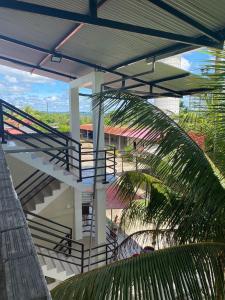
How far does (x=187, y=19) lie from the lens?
364 centimetres

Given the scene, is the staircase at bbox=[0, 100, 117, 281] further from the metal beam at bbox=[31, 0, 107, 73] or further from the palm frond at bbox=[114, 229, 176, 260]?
the metal beam at bbox=[31, 0, 107, 73]

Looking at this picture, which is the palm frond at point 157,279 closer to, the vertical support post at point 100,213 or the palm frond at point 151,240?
the palm frond at point 151,240

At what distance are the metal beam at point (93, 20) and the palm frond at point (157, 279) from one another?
9.38ft

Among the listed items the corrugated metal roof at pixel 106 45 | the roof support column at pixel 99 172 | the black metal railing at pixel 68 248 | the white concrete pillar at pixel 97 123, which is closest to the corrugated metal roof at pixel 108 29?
the corrugated metal roof at pixel 106 45

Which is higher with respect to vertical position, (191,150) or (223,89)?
(223,89)

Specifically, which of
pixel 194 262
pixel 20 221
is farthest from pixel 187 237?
pixel 20 221

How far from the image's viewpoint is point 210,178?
2.68 meters

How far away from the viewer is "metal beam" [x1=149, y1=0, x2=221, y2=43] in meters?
3.48

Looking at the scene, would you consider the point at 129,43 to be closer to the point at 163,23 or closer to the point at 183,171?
the point at 163,23

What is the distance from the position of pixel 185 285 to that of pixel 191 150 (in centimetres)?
123

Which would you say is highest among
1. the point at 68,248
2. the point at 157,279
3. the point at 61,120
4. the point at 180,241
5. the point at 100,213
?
the point at 61,120

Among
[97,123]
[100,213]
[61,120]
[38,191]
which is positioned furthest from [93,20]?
[61,120]

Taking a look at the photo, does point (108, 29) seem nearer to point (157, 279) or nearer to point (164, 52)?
point (164, 52)

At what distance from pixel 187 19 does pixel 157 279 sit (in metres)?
3.13
